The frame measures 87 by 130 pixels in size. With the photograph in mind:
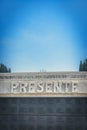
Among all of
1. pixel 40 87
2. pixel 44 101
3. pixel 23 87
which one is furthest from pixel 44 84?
pixel 23 87

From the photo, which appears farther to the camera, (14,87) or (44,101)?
(14,87)

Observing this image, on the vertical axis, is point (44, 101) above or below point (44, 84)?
below

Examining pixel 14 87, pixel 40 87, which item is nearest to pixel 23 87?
pixel 14 87

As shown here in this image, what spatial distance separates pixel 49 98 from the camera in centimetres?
769

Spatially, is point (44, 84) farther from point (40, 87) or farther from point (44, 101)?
point (44, 101)

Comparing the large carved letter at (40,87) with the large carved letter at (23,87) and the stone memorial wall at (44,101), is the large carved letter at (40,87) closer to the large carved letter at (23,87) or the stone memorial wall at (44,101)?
the stone memorial wall at (44,101)

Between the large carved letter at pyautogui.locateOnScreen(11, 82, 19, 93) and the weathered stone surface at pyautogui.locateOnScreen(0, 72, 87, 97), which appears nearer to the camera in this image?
the weathered stone surface at pyautogui.locateOnScreen(0, 72, 87, 97)

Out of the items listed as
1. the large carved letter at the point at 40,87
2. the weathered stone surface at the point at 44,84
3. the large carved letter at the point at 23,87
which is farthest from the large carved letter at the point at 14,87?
the large carved letter at the point at 40,87

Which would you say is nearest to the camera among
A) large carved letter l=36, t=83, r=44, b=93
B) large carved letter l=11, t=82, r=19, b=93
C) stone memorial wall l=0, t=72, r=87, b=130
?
stone memorial wall l=0, t=72, r=87, b=130

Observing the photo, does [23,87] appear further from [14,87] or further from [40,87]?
[40,87]

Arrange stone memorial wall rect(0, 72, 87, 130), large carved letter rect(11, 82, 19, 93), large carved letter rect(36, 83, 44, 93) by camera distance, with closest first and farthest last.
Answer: stone memorial wall rect(0, 72, 87, 130) → large carved letter rect(36, 83, 44, 93) → large carved letter rect(11, 82, 19, 93)

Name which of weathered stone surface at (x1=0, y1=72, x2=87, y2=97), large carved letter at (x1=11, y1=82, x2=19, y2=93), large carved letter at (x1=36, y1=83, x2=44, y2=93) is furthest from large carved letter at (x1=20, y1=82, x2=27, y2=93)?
large carved letter at (x1=36, y1=83, x2=44, y2=93)

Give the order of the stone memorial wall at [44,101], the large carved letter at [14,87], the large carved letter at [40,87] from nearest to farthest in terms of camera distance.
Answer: the stone memorial wall at [44,101]
the large carved letter at [40,87]
the large carved letter at [14,87]

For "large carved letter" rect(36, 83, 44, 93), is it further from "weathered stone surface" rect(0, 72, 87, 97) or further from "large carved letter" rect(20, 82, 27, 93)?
"large carved letter" rect(20, 82, 27, 93)
